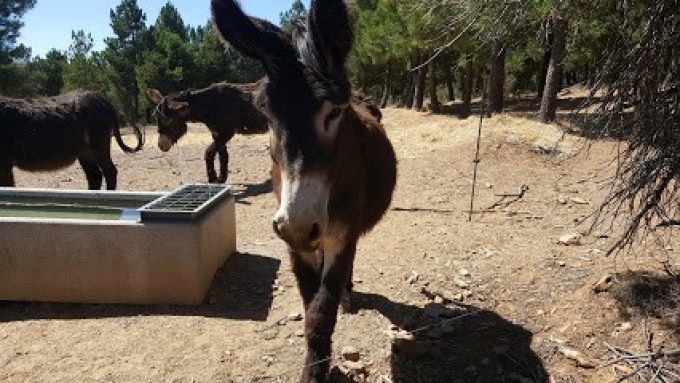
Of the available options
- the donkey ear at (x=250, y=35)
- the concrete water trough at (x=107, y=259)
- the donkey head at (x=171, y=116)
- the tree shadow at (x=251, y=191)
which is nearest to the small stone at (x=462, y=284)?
the concrete water trough at (x=107, y=259)

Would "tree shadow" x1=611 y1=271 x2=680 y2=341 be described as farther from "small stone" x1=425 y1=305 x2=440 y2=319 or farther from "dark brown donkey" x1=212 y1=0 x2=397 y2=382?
"dark brown donkey" x1=212 y1=0 x2=397 y2=382

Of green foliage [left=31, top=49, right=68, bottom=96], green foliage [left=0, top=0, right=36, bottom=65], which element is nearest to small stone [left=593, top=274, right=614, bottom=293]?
green foliage [left=0, top=0, right=36, bottom=65]

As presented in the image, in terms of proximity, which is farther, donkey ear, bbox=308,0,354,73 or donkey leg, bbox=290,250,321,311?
donkey leg, bbox=290,250,321,311

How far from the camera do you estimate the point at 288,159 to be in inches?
90.7

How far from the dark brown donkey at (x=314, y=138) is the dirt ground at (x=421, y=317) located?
0.57m

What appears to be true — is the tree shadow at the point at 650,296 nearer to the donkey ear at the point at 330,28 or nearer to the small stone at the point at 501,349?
the small stone at the point at 501,349

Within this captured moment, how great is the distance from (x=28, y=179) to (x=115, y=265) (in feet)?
22.4

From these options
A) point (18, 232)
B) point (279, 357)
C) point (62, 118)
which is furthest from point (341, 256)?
point (62, 118)

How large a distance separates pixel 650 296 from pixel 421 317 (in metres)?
1.51

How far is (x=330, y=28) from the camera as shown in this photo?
8.06 feet

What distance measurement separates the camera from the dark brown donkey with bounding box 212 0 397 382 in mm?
2270

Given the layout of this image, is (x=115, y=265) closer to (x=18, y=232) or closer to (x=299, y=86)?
(x=18, y=232)

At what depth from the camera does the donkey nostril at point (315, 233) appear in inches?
88.0

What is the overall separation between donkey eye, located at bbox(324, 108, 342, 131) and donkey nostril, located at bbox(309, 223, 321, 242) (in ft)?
1.58
